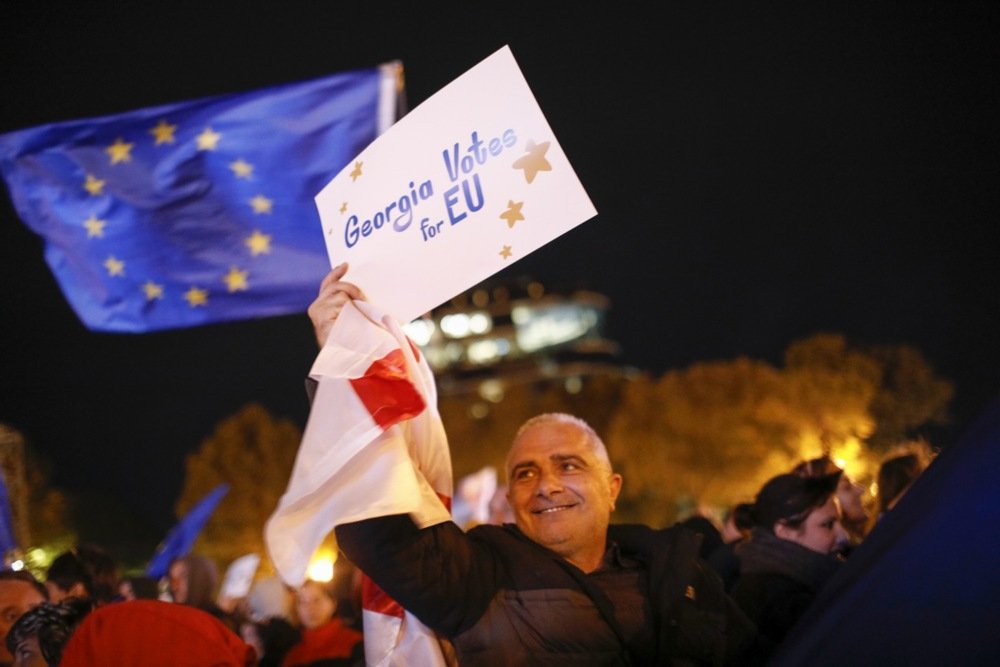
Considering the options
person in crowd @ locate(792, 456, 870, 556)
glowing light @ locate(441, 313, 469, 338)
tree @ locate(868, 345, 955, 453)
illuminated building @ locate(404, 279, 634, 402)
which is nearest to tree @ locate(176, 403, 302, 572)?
tree @ locate(868, 345, 955, 453)

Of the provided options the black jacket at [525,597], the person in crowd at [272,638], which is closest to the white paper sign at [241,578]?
the person in crowd at [272,638]

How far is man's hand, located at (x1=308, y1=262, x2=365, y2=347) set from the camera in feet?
12.5

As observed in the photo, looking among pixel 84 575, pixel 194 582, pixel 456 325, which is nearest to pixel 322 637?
pixel 194 582

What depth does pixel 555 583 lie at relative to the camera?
3.74 meters

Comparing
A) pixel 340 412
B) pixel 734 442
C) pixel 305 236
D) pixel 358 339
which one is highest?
pixel 734 442

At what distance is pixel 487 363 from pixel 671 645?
13833cm

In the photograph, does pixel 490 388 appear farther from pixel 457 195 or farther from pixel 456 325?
pixel 457 195

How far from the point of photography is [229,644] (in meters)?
3.95

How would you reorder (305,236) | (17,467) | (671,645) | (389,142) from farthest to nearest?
(17,467) < (305,236) < (389,142) < (671,645)

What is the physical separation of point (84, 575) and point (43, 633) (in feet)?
5.97

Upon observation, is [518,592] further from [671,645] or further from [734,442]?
[734,442]

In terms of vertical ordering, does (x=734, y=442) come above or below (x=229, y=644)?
Result: above

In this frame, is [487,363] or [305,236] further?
[487,363]

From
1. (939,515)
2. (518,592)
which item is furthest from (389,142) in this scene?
(939,515)
